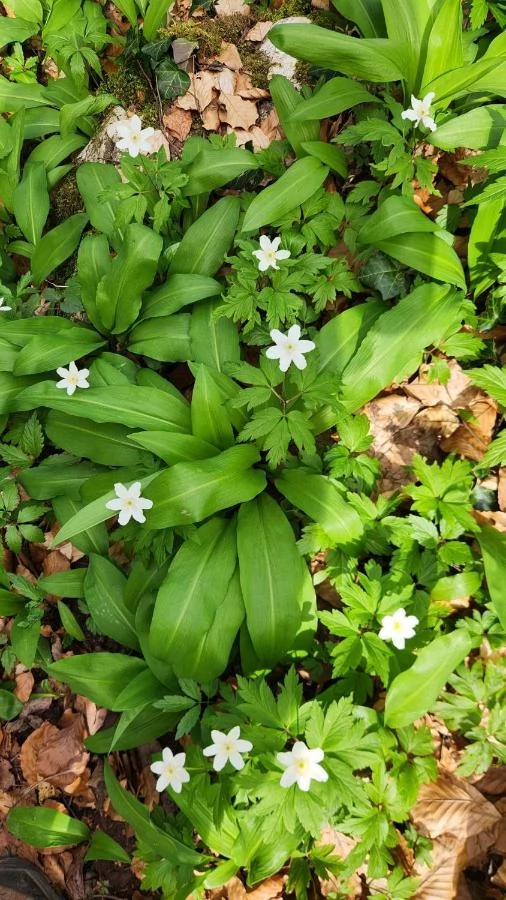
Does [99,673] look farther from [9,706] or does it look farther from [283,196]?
[283,196]

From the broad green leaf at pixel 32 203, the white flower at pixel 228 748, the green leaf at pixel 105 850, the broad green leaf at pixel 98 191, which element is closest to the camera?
the white flower at pixel 228 748

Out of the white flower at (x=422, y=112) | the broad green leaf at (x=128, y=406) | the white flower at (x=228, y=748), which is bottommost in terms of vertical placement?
the white flower at (x=228, y=748)

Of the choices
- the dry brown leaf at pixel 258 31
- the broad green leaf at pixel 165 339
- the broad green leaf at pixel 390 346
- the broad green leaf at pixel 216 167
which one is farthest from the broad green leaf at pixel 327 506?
the dry brown leaf at pixel 258 31

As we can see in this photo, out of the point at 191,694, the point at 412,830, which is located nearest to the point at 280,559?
the point at 191,694

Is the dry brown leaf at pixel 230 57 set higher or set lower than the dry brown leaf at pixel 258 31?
lower

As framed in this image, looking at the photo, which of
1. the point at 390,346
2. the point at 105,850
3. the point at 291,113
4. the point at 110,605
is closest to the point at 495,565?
the point at 390,346

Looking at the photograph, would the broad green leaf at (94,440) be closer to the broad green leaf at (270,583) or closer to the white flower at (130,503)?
the white flower at (130,503)
